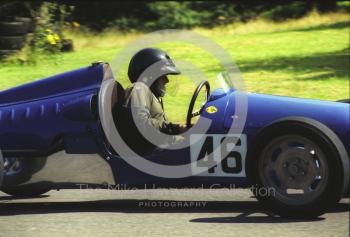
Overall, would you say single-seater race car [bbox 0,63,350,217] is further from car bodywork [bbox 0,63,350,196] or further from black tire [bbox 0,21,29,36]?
black tire [bbox 0,21,29,36]

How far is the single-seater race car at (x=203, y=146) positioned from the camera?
5645mm

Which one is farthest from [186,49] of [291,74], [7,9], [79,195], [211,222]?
[211,222]

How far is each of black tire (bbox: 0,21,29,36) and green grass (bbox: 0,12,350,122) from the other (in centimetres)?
94

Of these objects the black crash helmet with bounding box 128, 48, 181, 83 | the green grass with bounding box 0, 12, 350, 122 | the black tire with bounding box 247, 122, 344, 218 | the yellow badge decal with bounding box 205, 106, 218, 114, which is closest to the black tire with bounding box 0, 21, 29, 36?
the green grass with bounding box 0, 12, 350, 122

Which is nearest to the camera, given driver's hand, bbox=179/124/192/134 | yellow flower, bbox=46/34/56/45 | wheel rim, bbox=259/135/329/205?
wheel rim, bbox=259/135/329/205

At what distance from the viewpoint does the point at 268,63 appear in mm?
15961

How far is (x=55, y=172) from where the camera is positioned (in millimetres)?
6277

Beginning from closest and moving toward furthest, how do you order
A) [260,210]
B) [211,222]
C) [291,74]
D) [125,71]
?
1. [211,222]
2. [260,210]
3. [125,71]
4. [291,74]

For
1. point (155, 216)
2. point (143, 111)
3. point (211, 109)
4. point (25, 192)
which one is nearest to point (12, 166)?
point (25, 192)

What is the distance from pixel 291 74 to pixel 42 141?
8.98 m

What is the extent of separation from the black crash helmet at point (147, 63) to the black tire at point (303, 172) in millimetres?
1113

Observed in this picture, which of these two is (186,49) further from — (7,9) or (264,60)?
(7,9)

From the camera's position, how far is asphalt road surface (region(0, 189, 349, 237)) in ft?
17.9

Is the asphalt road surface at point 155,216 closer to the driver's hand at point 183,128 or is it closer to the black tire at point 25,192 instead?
the black tire at point 25,192
